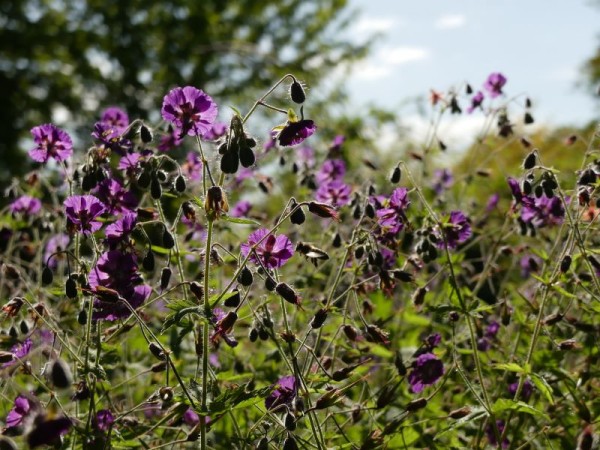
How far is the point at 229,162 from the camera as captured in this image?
6.52 ft

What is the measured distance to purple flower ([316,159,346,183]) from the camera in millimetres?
4066

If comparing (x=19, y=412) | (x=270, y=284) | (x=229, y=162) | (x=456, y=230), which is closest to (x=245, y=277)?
(x=270, y=284)

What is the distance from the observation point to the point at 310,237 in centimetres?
401

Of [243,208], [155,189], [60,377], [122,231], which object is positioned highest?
[60,377]

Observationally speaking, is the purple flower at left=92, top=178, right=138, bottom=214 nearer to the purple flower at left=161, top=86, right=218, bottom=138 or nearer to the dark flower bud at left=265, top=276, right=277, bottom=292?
the purple flower at left=161, top=86, right=218, bottom=138

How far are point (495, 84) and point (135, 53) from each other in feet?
61.2

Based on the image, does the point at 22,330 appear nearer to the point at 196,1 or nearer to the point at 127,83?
the point at 127,83

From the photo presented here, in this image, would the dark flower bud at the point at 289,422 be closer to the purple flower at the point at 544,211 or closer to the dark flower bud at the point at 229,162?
the dark flower bud at the point at 229,162

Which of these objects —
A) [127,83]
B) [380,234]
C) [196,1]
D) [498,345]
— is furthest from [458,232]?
[196,1]

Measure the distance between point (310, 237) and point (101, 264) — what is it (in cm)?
186

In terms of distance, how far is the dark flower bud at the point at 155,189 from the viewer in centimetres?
227

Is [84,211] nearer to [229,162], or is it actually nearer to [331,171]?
[229,162]

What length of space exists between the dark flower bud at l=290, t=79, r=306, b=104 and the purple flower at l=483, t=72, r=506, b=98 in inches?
68.4

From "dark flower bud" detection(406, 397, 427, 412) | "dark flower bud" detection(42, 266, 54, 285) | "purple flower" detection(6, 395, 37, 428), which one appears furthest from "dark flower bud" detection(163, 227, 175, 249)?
"dark flower bud" detection(406, 397, 427, 412)
